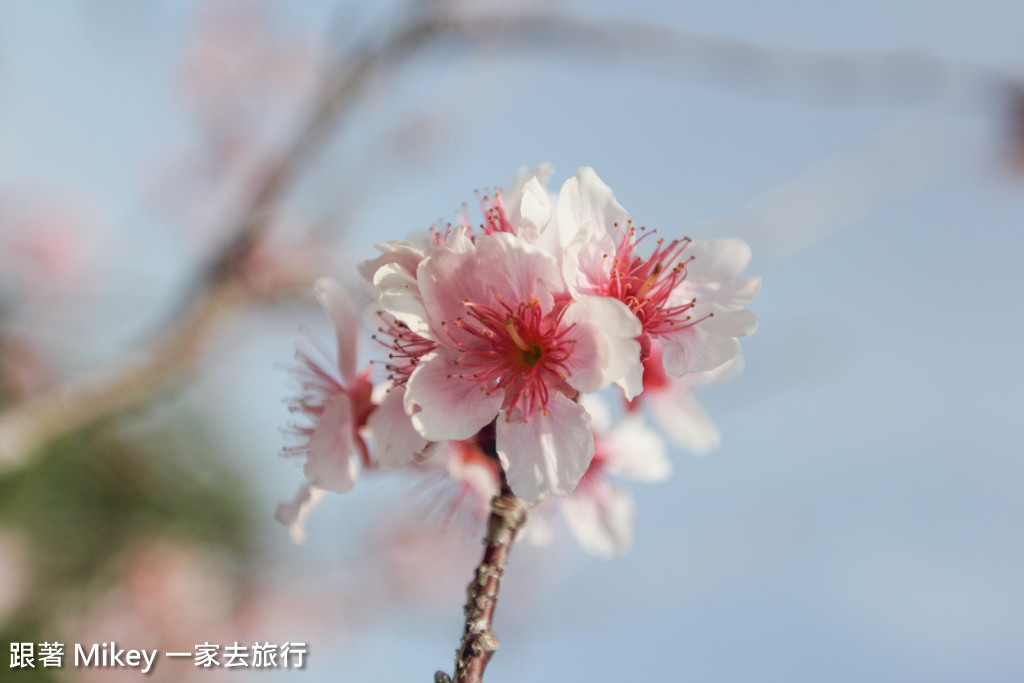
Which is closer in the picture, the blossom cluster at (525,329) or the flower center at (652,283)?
the blossom cluster at (525,329)

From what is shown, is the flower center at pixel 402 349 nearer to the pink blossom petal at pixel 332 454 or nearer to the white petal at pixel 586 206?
the pink blossom petal at pixel 332 454

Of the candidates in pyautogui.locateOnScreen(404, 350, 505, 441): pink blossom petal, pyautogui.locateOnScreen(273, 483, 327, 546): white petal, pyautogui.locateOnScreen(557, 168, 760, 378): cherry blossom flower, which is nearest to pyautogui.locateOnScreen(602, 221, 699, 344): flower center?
pyautogui.locateOnScreen(557, 168, 760, 378): cherry blossom flower

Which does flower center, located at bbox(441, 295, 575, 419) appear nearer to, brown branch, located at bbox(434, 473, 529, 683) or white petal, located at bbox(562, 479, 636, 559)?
brown branch, located at bbox(434, 473, 529, 683)

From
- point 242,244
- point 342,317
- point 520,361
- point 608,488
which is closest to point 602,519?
point 608,488

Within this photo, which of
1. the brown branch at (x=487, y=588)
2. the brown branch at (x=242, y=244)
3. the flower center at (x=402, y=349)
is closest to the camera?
the brown branch at (x=487, y=588)

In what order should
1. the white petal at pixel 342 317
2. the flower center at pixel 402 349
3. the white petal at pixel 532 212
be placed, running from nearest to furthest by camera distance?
the white petal at pixel 532 212 → the flower center at pixel 402 349 → the white petal at pixel 342 317

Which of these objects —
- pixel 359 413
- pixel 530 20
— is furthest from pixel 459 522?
pixel 530 20

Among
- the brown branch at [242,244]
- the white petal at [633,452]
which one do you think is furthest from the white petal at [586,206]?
the brown branch at [242,244]
